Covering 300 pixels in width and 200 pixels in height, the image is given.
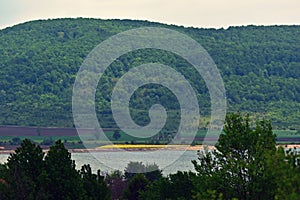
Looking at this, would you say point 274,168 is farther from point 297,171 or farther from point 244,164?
point 244,164

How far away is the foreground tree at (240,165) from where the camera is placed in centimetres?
4206

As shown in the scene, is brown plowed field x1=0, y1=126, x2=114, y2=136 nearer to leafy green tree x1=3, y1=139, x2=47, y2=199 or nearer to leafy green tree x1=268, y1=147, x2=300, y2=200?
leafy green tree x1=3, y1=139, x2=47, y2=199

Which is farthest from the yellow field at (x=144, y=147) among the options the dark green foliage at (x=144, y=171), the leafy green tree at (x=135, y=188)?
the leafy green tree at (x=135, y=188)

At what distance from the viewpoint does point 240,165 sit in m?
42.7

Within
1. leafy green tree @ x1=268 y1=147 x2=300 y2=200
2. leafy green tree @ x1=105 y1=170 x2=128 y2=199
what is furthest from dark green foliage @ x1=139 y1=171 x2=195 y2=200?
leafy green tree @ x1=268 y1=147 x2=300 y2=200

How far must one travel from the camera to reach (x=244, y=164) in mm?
42594

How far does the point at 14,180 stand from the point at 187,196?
11097mm

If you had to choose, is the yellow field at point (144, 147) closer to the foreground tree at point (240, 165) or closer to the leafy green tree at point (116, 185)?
the leafy green tree at point (116, 185)

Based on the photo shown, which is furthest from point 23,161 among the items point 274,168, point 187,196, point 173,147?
point 173,147

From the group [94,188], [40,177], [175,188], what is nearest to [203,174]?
[40,177]

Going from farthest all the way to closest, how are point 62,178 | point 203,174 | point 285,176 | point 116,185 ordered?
point 116,185
point 62,178
point 203,174
point 285,176

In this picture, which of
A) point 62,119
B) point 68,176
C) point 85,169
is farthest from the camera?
point 62,119

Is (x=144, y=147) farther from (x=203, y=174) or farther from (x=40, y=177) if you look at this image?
(x=203, y=174)

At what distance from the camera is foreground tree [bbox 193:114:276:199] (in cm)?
4206
